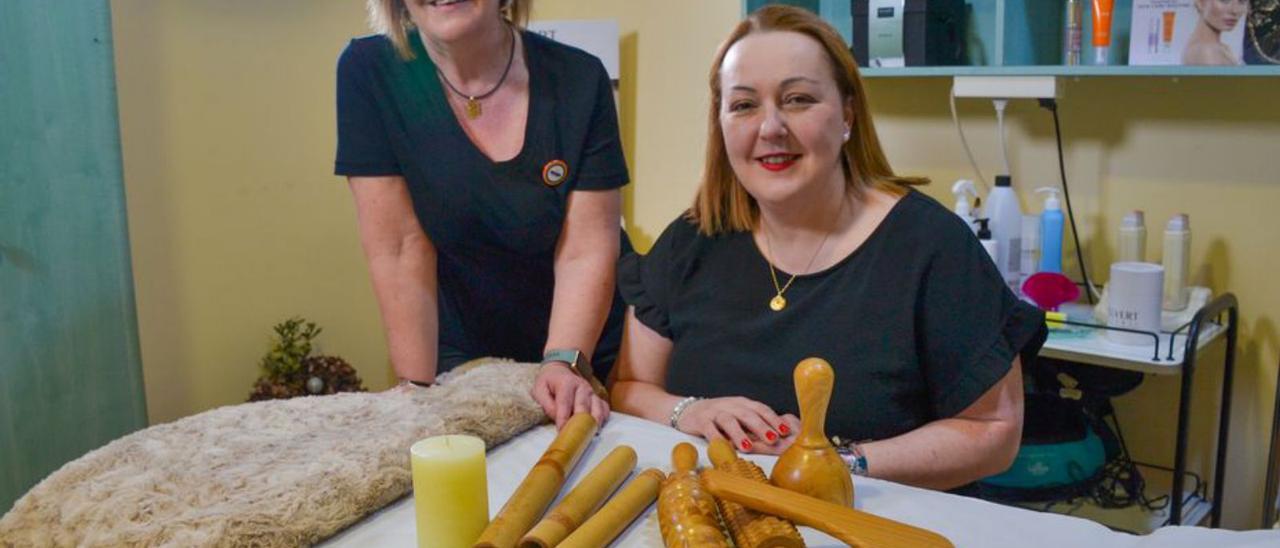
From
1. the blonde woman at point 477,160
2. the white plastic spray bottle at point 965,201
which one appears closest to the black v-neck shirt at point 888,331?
the blonde woman at point 477,160

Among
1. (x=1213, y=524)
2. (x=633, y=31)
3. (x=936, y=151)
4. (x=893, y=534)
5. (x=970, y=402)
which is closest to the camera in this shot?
(x=893, y=534)

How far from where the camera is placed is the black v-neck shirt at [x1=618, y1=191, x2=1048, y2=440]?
132 cm

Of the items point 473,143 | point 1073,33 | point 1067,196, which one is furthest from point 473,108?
point 1067,196

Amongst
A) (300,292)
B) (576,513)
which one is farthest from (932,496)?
(300,292)

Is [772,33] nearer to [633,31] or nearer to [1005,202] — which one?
[1005,202]

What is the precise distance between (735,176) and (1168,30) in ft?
3.77

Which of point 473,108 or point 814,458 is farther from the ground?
point 473,108

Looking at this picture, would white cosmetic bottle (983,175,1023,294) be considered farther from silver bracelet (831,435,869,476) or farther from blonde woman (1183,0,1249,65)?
silver bracelet (831,435,869,476)

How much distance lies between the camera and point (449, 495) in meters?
0.95

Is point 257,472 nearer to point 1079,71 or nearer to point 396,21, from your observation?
point 396,21

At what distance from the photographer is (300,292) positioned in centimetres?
304

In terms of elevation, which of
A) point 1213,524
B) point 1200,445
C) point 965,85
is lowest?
point 1213,524

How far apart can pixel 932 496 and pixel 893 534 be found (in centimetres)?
22

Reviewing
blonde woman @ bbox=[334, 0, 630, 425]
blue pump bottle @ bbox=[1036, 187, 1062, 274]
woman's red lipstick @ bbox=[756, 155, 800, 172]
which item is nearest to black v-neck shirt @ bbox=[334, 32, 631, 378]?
blonde woman @ bbox=[334, 0, 630, 425]
